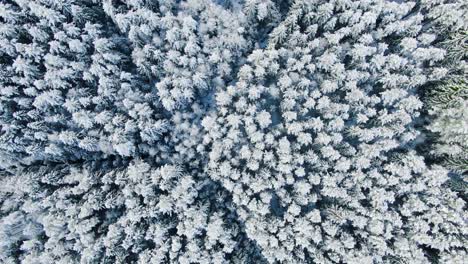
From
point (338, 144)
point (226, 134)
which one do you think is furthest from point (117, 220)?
point (338, 144)

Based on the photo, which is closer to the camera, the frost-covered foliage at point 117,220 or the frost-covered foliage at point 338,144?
the frost-covered foliage at point 117,220

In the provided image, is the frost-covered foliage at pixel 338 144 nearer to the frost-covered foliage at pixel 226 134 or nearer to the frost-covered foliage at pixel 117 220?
the frost-covered foliage at pixel 226 134

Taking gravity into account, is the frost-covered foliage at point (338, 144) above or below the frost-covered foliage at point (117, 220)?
above

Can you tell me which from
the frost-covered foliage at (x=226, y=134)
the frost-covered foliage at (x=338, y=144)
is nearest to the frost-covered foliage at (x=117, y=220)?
the frost-covered foliage at (x=226, y=134)

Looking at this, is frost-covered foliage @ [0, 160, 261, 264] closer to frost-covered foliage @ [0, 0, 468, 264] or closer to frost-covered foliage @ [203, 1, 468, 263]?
frost-covered foliage @ [0, 0, 468, 264]

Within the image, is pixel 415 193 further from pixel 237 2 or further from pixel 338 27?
pixel 237 2

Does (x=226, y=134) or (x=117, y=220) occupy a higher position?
(x=226, y=134)

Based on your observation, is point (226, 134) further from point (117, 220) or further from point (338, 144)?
point (117, 220)

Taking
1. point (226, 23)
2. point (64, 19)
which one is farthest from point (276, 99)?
point (64, 19)

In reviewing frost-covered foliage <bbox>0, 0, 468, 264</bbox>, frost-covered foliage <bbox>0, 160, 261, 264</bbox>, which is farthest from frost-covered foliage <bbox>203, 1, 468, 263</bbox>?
frost-covered foliage <bbox>0, 160, 261, 264</bbox>
